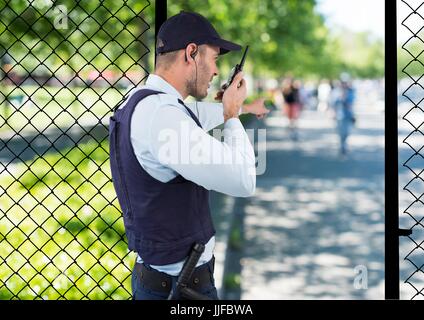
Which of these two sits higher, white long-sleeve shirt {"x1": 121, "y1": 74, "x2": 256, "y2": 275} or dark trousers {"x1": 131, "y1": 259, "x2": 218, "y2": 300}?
white long-sleeve shirt {"x1": 121, "y1": 74, "x2": 256, "y2": 275}

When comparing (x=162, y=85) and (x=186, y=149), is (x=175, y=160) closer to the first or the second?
(x=186, y=149)

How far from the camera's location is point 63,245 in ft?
22.0

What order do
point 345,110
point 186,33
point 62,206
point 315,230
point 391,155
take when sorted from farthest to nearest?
point 345,110
point 315,230
point 62,206
point 391,155
point 186,33

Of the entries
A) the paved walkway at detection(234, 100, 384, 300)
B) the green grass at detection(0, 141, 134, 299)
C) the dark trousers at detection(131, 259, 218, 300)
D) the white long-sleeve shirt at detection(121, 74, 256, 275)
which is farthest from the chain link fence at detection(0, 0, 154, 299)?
the paved walkway at detection(234, 100, 384, 300)

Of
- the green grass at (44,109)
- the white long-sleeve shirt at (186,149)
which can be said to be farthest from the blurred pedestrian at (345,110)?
the white long-sleeve shirt at (186,149)

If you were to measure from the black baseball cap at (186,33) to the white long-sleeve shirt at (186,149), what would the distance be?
0.20m

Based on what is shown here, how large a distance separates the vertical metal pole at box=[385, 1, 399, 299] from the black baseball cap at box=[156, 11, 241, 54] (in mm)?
681

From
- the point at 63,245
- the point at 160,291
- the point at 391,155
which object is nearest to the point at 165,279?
the point at 160,291

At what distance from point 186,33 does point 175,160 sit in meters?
0.47

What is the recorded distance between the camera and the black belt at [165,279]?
248 cm

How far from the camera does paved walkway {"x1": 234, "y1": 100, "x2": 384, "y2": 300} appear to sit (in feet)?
25.6

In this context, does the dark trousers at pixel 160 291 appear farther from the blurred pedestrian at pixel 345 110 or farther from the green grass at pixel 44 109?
the blurred pedestrian at pixel 345 110

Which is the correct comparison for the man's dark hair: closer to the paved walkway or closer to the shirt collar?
the shirt collar

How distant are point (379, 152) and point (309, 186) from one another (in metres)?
8.45
